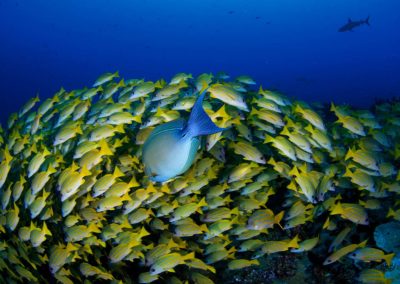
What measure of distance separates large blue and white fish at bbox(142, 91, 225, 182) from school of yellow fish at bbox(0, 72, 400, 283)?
5.01 ft

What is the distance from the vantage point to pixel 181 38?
136375mm

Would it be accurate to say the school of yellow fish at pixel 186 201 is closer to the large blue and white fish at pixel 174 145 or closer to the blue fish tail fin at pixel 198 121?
the large blue and white fish at pixel 174 145

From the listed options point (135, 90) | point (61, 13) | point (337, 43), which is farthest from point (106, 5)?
point (135, 90)

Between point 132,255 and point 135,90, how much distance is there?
7.54ft

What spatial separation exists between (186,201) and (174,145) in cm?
214

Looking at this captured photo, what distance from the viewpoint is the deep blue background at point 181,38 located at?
274ft

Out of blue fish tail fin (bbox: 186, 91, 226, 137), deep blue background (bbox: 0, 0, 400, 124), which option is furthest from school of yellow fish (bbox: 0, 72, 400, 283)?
deep blue background (bbox: 0, 0, 400, 124)

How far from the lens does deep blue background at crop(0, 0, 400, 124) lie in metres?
83.6

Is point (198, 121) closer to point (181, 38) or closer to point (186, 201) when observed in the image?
point (186, 201)

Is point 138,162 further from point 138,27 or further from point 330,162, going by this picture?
point 138,27

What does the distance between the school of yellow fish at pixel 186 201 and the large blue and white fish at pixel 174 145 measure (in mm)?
1528

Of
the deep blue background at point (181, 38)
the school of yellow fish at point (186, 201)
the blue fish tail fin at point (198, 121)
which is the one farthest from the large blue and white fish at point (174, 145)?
the deep blue background at point (181, 38)

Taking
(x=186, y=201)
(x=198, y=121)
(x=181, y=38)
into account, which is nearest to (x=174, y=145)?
(x=198, y=121)

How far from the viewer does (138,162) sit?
4.42 metres
